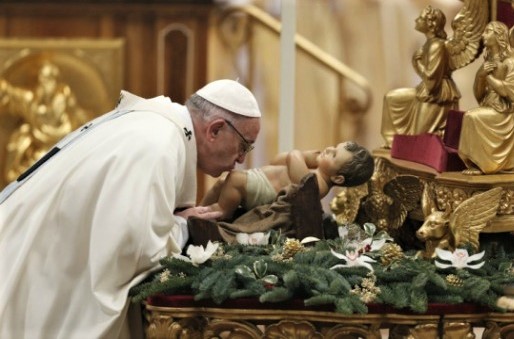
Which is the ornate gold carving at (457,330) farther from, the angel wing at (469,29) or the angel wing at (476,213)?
the angel wing at (469,29)

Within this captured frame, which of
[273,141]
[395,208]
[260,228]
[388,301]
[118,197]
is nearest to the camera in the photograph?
[388,301]

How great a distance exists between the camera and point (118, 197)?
4.57 metres

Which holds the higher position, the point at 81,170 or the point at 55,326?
the point at 81,170

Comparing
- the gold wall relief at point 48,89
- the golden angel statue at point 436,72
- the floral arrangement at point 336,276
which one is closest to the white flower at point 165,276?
the floral arrangement at point 336,276

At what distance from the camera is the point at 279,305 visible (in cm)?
436

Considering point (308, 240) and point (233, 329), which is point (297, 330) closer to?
point (233, 329)

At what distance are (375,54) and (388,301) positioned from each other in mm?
4996

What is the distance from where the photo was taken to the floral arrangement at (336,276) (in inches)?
170

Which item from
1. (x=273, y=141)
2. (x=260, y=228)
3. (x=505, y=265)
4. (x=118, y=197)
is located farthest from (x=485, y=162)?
(x=273, y=141)

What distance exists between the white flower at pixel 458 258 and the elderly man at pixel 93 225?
0.80 metres

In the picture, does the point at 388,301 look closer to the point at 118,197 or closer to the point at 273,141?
the point at 118,197

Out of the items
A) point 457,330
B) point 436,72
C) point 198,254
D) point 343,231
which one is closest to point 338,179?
point 343,231

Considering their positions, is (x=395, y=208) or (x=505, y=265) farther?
(x=395, y=208)

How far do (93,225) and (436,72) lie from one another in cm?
157
